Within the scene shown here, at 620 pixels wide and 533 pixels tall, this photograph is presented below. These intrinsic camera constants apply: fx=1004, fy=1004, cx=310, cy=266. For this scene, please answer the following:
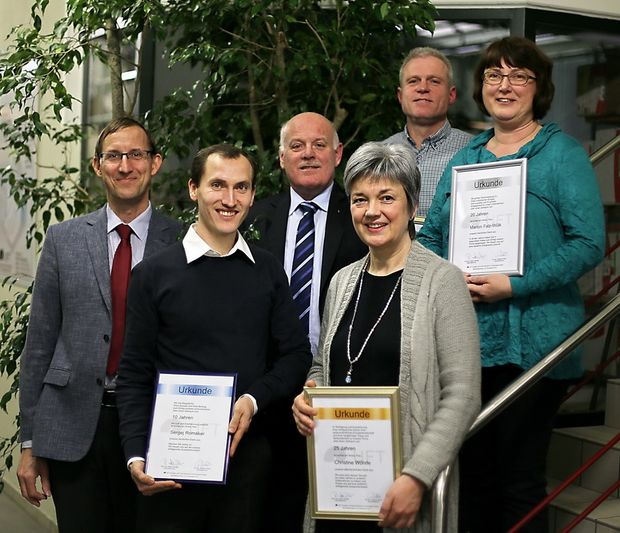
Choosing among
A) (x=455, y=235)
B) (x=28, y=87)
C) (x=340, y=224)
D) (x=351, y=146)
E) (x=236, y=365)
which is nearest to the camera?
(x=236, y=365)

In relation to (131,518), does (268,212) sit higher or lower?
higher

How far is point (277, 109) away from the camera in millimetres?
4668

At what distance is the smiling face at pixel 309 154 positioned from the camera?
3467mm

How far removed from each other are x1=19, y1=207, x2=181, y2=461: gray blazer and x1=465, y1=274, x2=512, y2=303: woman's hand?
3.18ft

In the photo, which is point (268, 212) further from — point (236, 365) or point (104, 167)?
point (236, 365)

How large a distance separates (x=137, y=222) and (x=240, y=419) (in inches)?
32.9

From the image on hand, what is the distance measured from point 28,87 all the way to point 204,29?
32.8 inches

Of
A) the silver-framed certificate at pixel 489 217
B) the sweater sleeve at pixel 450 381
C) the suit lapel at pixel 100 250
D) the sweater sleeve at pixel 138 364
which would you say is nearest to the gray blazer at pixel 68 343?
the suit lapel at pixel 100 250

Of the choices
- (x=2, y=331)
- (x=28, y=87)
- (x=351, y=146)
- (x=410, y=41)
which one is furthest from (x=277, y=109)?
(x=2, y=331)

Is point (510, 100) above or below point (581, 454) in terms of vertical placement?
above

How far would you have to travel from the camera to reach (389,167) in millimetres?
2586

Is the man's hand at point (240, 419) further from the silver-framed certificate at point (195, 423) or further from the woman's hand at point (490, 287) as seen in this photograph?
the woman's hand at point (490, 287)

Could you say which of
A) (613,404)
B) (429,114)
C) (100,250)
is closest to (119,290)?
(100,250)

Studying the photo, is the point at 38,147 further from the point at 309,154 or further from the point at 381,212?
the point at 381,212
